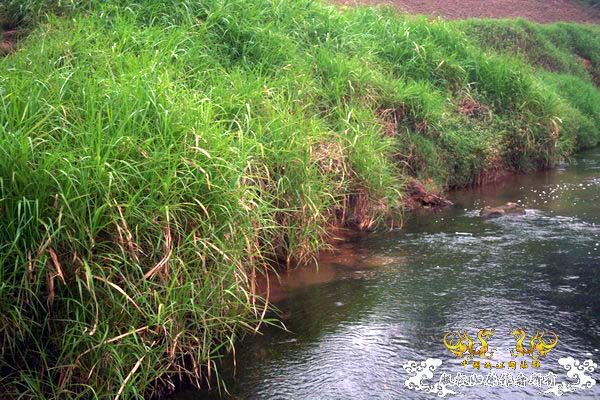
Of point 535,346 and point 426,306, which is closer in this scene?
point 535,346

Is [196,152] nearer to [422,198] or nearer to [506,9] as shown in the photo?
[422,198]

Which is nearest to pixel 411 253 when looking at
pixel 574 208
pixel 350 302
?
pixel 350 302

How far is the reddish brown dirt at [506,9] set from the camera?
15484 mm

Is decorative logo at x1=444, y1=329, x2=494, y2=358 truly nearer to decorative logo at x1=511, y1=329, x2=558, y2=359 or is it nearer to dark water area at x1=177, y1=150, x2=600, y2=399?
dark water area at x1=177, y1=150, x2=600, y2=399

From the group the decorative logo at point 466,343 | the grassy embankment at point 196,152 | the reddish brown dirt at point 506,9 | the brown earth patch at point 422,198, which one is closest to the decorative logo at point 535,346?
the decorative logo at point 466,343

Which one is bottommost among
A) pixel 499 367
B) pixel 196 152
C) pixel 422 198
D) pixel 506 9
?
pixel 499 367

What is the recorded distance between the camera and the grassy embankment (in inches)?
139

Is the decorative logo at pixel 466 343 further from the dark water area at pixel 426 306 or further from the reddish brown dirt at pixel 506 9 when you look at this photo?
the reddish brown dirt at pixel 506 9

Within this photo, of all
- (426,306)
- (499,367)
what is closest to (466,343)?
(499,367)

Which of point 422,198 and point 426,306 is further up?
point 422,198

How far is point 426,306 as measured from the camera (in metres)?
4.87

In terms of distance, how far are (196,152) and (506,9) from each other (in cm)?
1522

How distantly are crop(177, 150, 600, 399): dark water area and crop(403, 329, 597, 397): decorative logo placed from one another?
0.13 ft

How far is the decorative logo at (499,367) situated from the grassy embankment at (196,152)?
1091mm
